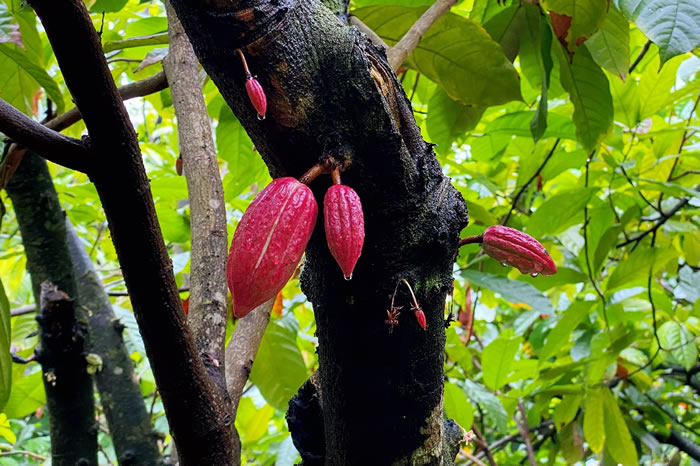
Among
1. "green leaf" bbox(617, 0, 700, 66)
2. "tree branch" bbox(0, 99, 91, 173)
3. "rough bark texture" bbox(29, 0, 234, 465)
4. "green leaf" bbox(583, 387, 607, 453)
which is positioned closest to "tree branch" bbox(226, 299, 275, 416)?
"rough bark texture" bbox(29, 0, 234, 465)

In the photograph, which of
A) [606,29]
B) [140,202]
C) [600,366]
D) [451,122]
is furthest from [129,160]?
[600,366]

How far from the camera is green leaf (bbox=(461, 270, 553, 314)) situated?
4.46ft

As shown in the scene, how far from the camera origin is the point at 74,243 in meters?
1.46

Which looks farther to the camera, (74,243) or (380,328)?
(74,243)

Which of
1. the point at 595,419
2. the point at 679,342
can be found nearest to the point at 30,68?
the point at 595,419

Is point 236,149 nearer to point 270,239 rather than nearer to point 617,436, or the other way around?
point 270,239

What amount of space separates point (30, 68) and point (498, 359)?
1.45m

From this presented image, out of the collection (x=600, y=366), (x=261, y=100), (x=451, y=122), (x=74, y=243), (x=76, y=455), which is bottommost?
(x=600, y=366)

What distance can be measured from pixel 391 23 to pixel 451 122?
0.93 ft

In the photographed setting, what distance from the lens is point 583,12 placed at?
3.25 ft

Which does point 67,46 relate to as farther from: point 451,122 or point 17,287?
point 17,287

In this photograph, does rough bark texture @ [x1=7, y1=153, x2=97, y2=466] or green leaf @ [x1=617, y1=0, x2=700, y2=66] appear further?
rough bark texture @ [x1=7, y1=153, x2=97, y2=466]

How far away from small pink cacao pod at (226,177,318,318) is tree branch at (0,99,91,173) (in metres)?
0.13

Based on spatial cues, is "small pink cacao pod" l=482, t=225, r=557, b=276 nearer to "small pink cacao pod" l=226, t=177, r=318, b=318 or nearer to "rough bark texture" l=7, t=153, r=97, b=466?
"small pink cacao pod" l=226, t=177, r=318, b=318
